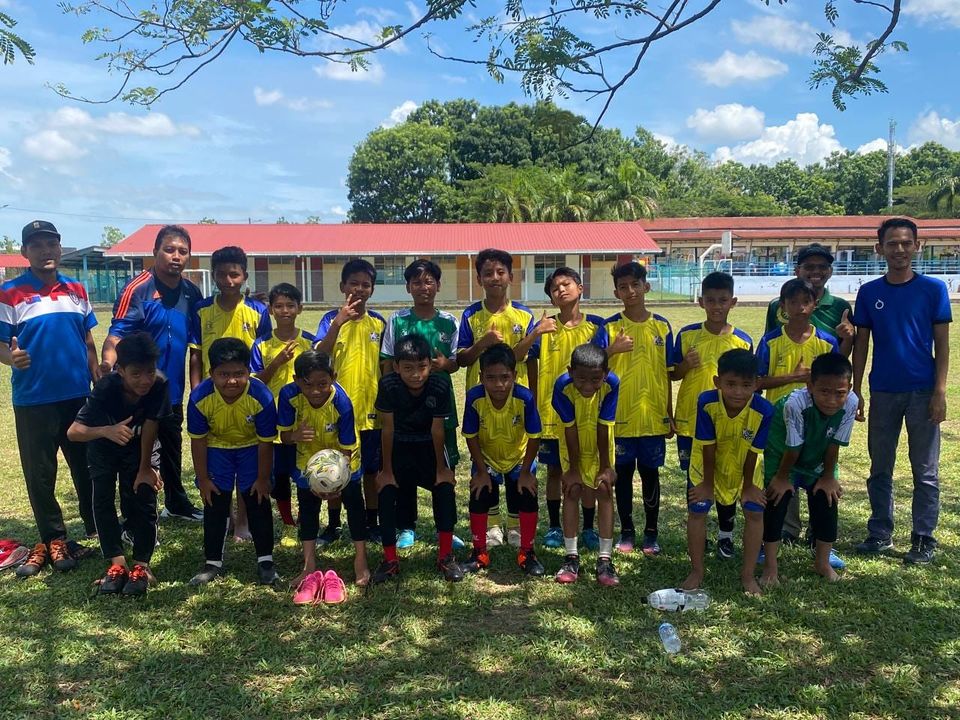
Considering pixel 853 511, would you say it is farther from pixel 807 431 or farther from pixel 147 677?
pixel 147 677

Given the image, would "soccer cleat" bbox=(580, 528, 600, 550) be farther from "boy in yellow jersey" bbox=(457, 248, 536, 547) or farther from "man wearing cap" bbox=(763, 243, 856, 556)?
"man wearing cap" bbox=(763, 243, 856, 556)

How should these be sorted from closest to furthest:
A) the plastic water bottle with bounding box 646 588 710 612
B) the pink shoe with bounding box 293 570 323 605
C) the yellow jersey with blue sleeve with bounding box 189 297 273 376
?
the plastic water bottle with bounding box 646 588 710 612
the pink shoe with bounding box 293 570 323 605
the yellow jersey with blue sleeve with bounding box 189 297 273 376

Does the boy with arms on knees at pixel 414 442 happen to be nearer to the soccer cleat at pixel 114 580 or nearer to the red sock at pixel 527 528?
the red sock at pixel 527 528

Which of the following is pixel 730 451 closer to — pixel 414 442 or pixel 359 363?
pixel 414 442

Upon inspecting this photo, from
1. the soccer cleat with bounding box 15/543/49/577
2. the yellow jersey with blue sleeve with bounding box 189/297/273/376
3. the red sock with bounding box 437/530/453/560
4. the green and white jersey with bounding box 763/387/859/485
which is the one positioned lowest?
the soccer cleat with bounding box 15/543/49/577

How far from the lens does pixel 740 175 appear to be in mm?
63844

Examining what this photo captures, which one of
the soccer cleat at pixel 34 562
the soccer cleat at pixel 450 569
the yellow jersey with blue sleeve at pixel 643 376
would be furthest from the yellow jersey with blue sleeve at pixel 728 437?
the soccer cleat at pixel 34 562

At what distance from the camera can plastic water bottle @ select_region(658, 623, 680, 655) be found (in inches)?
127

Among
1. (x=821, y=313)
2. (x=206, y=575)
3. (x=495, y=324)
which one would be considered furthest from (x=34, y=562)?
(x=821, y=313)

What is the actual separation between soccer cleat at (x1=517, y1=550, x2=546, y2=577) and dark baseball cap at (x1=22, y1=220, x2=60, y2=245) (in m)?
3.48

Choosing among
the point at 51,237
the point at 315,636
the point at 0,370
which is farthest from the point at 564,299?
the point at 0,370

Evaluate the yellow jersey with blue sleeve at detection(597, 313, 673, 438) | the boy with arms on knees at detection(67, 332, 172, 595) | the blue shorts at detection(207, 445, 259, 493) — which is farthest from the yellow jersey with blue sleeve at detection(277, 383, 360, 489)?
the yellow jersey with blue sleeve at detection(597, 313, 673, 438)

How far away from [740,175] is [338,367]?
219ft

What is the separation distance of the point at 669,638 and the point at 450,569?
1.33 m
